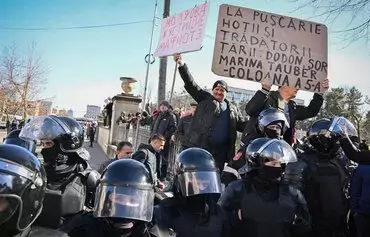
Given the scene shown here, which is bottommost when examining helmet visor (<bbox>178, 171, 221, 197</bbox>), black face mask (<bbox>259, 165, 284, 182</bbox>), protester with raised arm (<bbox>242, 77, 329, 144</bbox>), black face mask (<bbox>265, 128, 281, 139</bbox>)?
helmet visor (<bbox>178, 171, 221, 197</bbox>)

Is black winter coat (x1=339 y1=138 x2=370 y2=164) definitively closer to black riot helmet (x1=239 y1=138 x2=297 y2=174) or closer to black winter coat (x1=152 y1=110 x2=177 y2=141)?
black riot helmet (x1=239 y1=138 x2=297 y2=174)

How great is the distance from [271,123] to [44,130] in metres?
2.20

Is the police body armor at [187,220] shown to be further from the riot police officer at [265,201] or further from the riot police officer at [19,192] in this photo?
the riot police officer at [19,192]

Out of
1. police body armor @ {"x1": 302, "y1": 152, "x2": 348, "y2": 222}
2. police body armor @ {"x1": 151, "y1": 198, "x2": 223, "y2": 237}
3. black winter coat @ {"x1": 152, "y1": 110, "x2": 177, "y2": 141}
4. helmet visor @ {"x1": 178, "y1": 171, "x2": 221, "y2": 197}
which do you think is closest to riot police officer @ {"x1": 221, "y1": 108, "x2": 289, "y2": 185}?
police body armor @ {"x1": 302, "y1": 152, "x2": 348, "y2": 222}

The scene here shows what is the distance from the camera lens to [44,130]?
3.72 meters

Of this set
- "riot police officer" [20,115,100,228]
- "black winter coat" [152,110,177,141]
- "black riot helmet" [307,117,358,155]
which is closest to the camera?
"riot police officer" [20,115,100,228]

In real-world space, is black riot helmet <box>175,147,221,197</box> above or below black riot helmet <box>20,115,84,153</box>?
below

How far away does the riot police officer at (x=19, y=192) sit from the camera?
219cm

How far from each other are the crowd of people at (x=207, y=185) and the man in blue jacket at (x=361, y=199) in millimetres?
10

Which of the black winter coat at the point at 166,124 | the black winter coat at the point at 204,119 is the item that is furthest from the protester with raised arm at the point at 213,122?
the black winter coat at the point at 166,124

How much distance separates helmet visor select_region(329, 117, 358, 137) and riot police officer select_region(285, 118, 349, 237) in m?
0.02

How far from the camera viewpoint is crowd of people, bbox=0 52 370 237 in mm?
2486

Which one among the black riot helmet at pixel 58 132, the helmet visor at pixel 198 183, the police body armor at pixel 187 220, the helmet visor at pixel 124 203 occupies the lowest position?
the police body armor at pixel 187 220

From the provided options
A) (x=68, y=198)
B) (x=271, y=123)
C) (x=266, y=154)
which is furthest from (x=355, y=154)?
(x=68, y=198)
